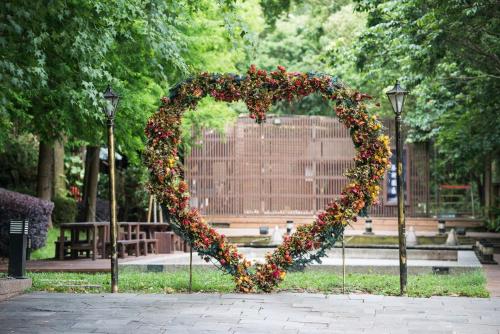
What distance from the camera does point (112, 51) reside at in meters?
14.9

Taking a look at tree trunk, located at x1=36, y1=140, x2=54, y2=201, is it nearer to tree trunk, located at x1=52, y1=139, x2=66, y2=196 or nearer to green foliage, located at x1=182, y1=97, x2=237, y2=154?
tree trunk, located at x1=52, y1=139, x2=66, y2=196

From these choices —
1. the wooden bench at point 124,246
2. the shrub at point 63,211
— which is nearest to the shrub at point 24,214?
the wooden bench at point 124,246

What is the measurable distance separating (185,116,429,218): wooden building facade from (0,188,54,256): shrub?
10693 millimetres

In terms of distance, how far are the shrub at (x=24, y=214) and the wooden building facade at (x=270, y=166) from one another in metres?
10.7

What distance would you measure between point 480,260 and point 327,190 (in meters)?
11.7

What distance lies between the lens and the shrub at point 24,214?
17.1m

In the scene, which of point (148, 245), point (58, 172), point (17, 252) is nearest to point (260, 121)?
point (17, 252)

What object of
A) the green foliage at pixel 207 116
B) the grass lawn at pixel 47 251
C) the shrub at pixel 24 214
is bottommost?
the grass lawn at pixel 47 251

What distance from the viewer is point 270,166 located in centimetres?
2881

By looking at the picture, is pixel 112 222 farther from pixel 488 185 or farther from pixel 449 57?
pixel 488 185

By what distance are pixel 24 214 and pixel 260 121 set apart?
300 inches

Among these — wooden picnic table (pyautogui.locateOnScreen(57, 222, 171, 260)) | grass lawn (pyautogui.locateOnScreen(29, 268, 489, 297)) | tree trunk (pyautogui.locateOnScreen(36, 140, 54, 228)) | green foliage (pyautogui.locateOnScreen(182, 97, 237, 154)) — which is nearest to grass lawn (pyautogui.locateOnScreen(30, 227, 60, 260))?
tree trunk (pyautogui.locateOnScreen(36, 140, 54, 228))

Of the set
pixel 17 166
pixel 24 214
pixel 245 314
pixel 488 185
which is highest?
pixel 17 166

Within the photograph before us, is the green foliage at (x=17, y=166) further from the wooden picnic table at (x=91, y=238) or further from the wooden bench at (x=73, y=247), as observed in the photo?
the wooden bench at (x=73, y=247)
